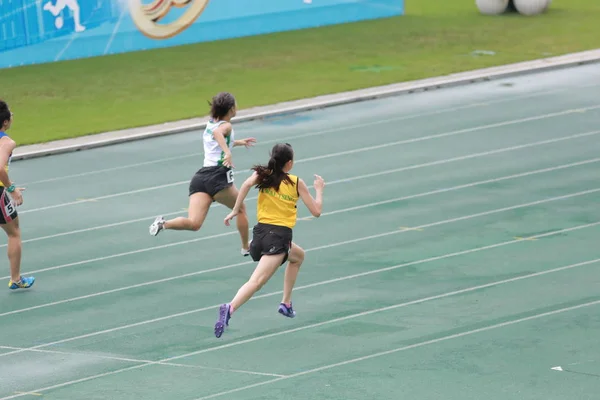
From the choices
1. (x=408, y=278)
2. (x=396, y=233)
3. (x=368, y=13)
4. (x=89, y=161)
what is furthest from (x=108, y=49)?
(x=408, y=278)

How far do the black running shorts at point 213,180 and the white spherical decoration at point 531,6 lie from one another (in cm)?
2203

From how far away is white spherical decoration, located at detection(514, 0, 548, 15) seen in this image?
111 ft

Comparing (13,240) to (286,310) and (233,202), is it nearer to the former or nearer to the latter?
(233,202)

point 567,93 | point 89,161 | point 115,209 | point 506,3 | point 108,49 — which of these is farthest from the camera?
point 506,3

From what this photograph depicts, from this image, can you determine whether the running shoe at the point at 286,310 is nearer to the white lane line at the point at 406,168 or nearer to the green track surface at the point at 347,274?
the green track surface at the point at 347,274

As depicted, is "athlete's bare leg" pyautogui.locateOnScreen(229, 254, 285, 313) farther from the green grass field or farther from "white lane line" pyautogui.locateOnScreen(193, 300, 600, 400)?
the green grass field

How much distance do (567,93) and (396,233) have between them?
9807 millimetres

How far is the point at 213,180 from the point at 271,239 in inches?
85.8

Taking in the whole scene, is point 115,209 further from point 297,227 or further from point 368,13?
point 368,13

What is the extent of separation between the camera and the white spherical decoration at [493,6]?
3441cm

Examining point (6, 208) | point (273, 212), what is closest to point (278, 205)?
point (273, 212)

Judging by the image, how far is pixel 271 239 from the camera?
37.5 feet

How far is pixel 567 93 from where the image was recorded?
79.0ft

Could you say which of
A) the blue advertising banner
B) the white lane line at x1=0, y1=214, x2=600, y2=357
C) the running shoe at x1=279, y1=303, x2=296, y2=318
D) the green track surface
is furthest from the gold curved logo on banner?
the running shoe at x1=279, y1=303, x2=296, y2=318
